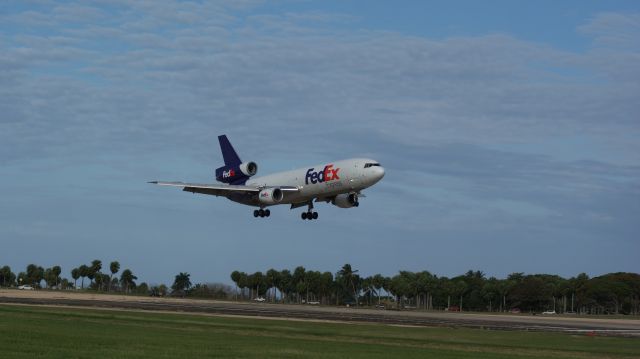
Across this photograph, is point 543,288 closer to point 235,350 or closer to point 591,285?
point 591,285

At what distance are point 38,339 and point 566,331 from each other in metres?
40.2

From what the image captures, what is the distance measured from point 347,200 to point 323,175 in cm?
369

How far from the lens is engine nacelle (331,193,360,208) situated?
8444 cm

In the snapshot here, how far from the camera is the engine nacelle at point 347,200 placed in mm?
84438

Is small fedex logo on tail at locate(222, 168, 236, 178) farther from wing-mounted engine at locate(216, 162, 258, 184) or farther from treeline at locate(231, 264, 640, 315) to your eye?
treeline at locate(231, 264, 640, 315)

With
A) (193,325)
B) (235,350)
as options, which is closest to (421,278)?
(193,325)

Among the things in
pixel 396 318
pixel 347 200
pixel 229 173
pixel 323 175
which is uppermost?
pixel 229 173

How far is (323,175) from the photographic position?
83.2 m

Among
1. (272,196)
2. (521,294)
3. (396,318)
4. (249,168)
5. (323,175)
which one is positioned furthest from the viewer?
(521,294)

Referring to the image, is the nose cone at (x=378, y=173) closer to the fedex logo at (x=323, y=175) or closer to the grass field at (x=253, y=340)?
the fedex logo at (x=323, y=175)

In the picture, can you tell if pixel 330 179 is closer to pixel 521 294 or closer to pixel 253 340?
pixel 253 340

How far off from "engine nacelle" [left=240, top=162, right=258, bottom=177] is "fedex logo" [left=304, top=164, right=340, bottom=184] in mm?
14005

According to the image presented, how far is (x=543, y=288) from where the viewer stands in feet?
591

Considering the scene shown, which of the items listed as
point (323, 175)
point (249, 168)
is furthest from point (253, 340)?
point (249, 168)
